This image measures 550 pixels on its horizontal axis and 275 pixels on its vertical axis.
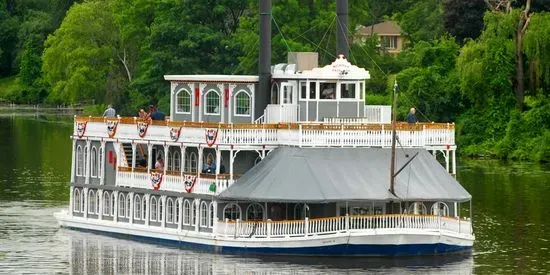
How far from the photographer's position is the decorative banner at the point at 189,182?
6312cm

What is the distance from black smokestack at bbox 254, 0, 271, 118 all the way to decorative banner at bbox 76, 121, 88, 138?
24.2 ft

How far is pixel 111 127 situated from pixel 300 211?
9.04m

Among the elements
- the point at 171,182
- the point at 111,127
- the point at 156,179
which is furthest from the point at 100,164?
the point at 171,182

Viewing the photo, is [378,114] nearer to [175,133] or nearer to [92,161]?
[175,133]

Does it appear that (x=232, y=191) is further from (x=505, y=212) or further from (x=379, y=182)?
(x=505, y=212)

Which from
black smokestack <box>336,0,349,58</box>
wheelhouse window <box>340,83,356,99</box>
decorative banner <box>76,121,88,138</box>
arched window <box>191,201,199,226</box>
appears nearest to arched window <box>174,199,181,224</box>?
arched window <box>191,201,199,226</box>

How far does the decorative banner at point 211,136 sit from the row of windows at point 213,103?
3.01 meters

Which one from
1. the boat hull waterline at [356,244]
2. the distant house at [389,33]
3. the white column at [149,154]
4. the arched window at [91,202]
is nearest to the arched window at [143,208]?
the white column at [149,154]

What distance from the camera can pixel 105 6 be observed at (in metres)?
159

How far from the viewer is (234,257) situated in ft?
198

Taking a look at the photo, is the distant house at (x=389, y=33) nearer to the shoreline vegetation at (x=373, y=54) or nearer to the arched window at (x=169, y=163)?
the shoreline vegetation at (x=373, y=54)

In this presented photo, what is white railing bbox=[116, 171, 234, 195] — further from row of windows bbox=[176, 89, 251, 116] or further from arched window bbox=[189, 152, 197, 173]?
row of windows bbox=[176, 89, 251, 116]

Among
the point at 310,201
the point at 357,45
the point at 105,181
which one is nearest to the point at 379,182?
the point at 310,201

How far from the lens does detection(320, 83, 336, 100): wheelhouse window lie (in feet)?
209
